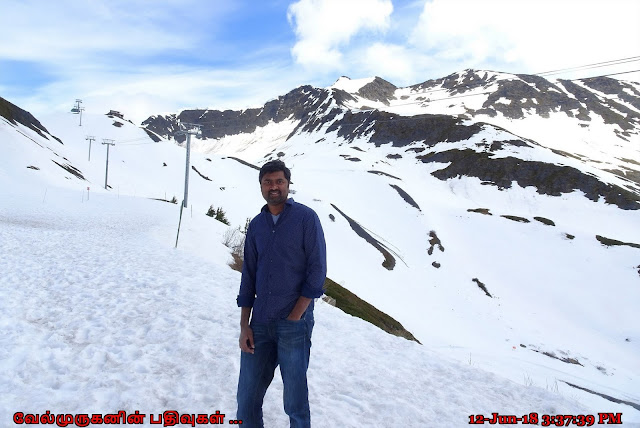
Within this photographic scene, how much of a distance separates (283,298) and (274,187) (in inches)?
43.2

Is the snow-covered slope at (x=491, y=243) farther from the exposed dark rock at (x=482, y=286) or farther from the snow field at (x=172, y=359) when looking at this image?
the snow field at (x=172, y=359)

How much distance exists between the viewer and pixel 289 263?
359 cm

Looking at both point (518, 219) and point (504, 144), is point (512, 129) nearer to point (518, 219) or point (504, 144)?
point (504, 144)

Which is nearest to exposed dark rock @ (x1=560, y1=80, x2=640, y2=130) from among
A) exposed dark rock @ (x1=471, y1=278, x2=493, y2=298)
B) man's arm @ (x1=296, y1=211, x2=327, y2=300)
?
exposed dark rock @ (x1=471, y1=278, x2=493, y2=298)

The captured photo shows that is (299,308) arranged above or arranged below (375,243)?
above

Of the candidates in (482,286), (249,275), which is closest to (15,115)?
(482,286)

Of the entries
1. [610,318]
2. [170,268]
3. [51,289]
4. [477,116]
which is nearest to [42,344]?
[51,289]

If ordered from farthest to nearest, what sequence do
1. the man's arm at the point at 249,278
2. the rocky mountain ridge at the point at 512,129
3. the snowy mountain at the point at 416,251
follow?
the rocky mountain ridge at the point at 512,129 → the snowy mountain at the point at 416,251 → the man's arm at the point at 249,278

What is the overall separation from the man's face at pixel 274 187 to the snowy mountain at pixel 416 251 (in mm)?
3181

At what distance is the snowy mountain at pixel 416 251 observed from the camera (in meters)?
6.71

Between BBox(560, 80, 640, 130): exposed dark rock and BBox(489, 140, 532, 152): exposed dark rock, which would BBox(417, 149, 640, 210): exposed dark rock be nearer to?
BBox(489, 140, 532, 152): exposed dark rock

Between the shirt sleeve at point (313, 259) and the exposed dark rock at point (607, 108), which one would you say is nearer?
the shirt sleeve at point (313, 259)

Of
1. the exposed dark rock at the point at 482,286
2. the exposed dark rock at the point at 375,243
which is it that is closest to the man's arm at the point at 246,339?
the exposed dark rock at the point at 375,243

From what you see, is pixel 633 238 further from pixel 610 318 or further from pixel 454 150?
pixel 454 150
